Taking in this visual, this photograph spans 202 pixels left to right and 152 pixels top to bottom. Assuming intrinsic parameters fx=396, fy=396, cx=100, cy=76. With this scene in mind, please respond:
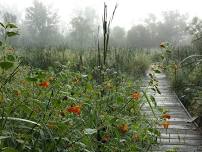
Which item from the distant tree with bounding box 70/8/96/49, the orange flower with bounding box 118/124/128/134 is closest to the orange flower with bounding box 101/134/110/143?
the orange flower with bounding box 118/124/128/134

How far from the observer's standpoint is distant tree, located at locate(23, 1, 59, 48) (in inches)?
826

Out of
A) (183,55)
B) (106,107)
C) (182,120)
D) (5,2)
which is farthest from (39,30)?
(106,107)

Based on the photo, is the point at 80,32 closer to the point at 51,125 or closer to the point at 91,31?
the point at 91,31

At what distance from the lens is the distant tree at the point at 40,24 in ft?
68.8

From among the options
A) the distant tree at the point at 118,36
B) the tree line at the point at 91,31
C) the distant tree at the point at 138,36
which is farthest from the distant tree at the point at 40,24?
the distant tree at the point at 138,36

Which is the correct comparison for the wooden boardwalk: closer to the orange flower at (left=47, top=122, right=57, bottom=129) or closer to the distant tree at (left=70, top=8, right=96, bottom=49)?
the orange flower at (left=47, top=122, right=57, bottom=129)

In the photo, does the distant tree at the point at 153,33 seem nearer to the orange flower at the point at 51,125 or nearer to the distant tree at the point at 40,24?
the distant tree at the point at 40,24

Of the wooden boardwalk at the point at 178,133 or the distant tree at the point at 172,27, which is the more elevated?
the distant tree at the point at 172,27

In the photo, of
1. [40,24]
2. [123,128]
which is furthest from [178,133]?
[40,24]

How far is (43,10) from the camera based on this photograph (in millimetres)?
21641

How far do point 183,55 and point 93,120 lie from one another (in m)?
7.99

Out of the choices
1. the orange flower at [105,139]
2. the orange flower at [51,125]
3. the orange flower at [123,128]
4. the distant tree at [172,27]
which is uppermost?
the distant tree at [172,27]

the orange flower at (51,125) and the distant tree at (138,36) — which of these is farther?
the distant tree at (138,36)

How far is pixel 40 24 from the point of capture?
21.3 m
